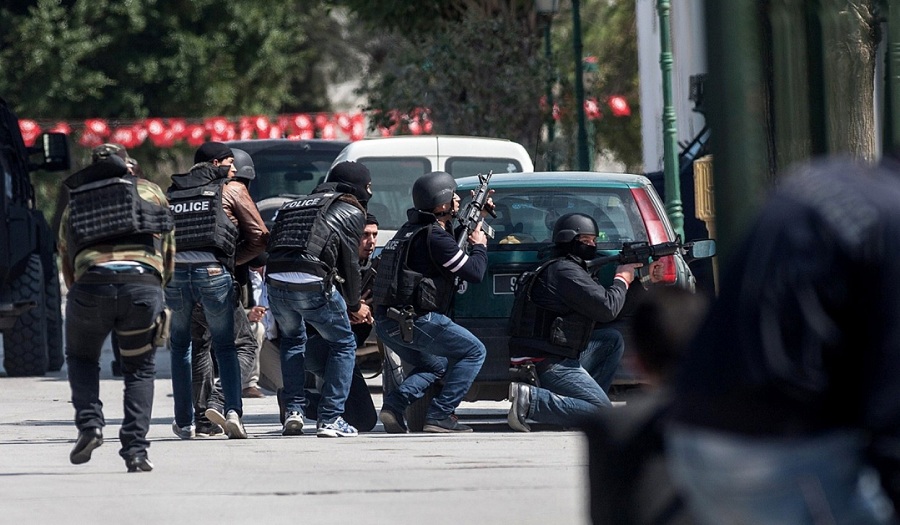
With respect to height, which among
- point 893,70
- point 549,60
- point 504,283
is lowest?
point 504,283

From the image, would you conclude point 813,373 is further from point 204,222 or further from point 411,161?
point 411,161

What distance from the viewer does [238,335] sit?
33.4 feet

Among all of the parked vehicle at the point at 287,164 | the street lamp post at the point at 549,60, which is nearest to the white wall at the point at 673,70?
the street lamp post at the point at 549,60

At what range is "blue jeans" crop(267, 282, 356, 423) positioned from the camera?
9.41 metres

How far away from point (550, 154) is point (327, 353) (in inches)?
545

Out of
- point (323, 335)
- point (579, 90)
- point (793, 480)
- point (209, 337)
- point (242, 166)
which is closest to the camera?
point (793, 480)

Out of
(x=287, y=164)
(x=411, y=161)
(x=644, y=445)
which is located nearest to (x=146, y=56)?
(x=287, y=164)

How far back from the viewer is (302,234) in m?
9.40

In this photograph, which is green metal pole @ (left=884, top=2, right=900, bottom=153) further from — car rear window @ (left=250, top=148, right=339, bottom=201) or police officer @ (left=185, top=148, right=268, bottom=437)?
car rear window @ (left=250, top=148, right=339, bottom=201)

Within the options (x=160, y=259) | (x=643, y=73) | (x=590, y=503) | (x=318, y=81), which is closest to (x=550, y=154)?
(x=643, y=73)

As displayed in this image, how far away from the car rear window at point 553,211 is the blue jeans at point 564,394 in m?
1.01

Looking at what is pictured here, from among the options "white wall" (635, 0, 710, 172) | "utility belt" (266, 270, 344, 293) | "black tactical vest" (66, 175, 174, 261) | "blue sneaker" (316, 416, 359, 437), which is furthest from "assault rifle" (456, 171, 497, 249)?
"white wall" (635, 0, 710, 172)

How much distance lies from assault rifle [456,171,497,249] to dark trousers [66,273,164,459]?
7.33 ft

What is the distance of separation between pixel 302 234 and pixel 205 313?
67cm
